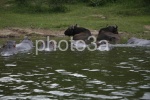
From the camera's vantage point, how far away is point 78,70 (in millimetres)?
13344

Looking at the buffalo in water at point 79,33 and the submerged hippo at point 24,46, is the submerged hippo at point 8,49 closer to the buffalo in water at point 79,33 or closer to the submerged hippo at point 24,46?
the submerged hippo at point 24,46

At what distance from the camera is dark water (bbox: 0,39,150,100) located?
9.79m

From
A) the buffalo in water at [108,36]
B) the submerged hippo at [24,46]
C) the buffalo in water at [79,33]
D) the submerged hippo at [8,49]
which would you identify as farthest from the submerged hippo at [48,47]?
the buffalo in water at [108,36]

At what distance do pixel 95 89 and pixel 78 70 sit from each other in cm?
312

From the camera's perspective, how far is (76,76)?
12.2m

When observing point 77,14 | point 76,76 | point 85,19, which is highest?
point 77,14

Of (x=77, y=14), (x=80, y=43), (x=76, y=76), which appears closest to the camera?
(x=76, y=76)

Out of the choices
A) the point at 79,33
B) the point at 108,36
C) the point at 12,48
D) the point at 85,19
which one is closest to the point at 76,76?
the point at 12,48

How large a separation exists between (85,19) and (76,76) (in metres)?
23.5

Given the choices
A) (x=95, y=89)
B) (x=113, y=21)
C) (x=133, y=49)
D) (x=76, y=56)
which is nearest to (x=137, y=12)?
(x=113, y=21)

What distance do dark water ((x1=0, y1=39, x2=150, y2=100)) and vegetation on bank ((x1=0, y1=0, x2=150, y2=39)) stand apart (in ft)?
44.5

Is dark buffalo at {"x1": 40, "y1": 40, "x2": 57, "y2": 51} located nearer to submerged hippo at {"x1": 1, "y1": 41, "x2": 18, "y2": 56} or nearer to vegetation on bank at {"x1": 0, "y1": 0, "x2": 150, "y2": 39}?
submerged hippo at {"x1": 1, "y1": 41, "x2": 18, "y2": 56}

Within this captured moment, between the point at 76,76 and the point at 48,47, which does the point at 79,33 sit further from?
the point at 76,76

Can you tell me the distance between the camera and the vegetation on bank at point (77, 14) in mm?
Result: 32344
